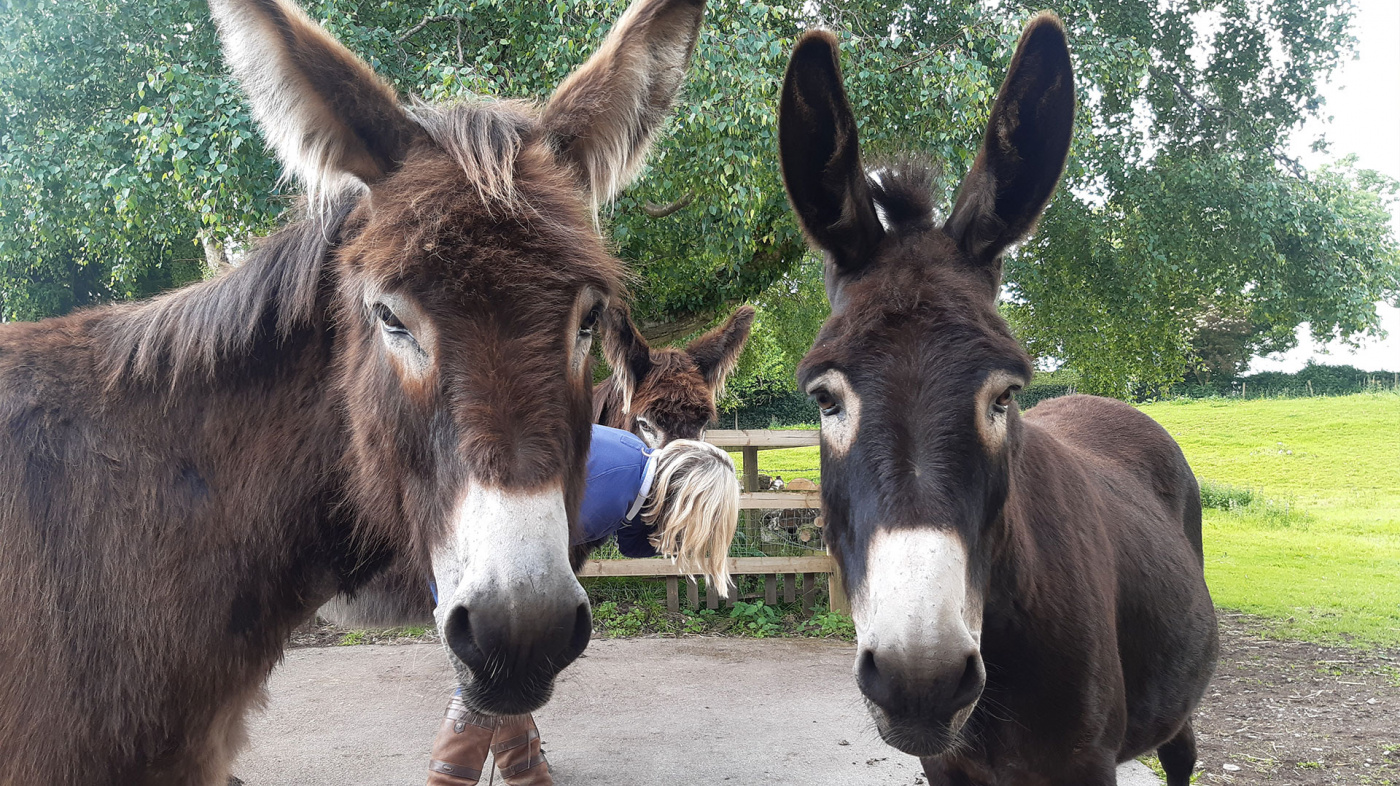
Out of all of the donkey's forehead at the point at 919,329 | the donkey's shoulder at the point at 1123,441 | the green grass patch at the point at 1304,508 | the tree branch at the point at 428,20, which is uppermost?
the tree branch at the point at 428,20

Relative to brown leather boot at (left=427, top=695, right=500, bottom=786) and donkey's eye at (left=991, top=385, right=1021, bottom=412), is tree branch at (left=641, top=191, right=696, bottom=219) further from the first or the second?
donkey's eye at (left=991, top=385, right=1021, bottom=412)

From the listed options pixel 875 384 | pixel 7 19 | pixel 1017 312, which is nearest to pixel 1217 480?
pixel 1017 312

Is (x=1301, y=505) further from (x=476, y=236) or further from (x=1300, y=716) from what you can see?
(x=476, y=236)

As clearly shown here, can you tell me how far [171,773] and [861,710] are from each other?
4623mm

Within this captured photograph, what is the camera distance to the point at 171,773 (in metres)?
1.77

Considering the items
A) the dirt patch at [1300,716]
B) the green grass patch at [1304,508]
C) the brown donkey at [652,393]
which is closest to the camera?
the dirt patch at [1300,716]

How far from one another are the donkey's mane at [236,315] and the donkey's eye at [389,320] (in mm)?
364

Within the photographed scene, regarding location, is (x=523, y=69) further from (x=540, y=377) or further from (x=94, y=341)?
(x=540, y=377)

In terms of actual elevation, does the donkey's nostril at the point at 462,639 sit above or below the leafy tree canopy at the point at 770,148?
below

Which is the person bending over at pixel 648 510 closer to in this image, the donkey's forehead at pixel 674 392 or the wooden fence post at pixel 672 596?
the donkey's forehead at pixel 674 392

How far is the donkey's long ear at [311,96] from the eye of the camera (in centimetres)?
161

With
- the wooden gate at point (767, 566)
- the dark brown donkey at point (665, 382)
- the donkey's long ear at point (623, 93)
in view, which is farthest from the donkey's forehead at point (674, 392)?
the donkey's long ear at point (623, 93)

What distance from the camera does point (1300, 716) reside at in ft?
17.6

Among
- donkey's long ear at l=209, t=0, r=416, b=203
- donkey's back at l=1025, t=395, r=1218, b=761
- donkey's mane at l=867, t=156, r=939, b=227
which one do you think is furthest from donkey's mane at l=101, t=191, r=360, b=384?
donkey's back at l=1025, t=395, r=1218, b=761
